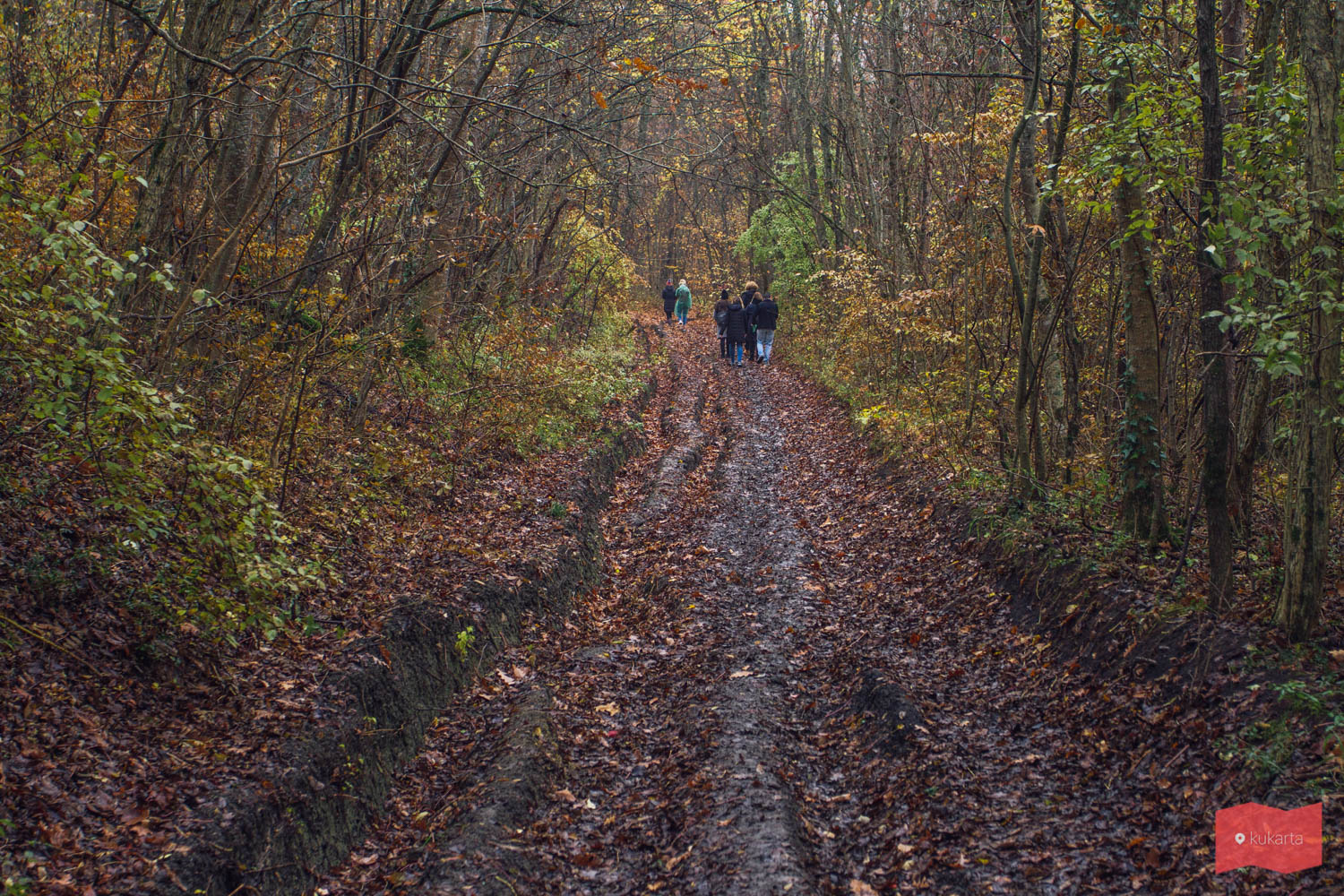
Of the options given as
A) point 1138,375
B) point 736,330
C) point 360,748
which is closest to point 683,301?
point 736,330

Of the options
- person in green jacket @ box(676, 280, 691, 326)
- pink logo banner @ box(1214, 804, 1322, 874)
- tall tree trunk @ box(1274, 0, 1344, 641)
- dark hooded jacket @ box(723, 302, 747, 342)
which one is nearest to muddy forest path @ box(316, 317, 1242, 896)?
pink logo banner @ box(1214, 804, 1322, 874)

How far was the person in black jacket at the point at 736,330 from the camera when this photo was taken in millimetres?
24125

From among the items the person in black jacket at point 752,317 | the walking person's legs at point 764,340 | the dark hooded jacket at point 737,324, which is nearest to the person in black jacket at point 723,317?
the dark hooded jacket at point 737,324

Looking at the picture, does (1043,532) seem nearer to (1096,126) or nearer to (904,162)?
(1096,126)

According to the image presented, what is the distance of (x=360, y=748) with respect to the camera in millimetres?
5715

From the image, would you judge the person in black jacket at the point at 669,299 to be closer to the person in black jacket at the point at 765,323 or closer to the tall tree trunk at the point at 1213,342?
the person in black jacket at the point at 765,323

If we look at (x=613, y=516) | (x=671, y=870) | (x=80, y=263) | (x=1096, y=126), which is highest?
(x=1096, y=126)

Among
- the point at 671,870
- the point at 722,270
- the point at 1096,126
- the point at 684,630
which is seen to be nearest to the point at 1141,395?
the point at 1096,126

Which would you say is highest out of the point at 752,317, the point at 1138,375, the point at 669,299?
the point at 669,299

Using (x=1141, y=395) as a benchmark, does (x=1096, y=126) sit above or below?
above

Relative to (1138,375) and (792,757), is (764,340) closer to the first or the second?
(1138,375)

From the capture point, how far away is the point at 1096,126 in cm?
745

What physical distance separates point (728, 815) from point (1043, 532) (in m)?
4.33

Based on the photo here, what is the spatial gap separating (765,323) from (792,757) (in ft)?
59.8
